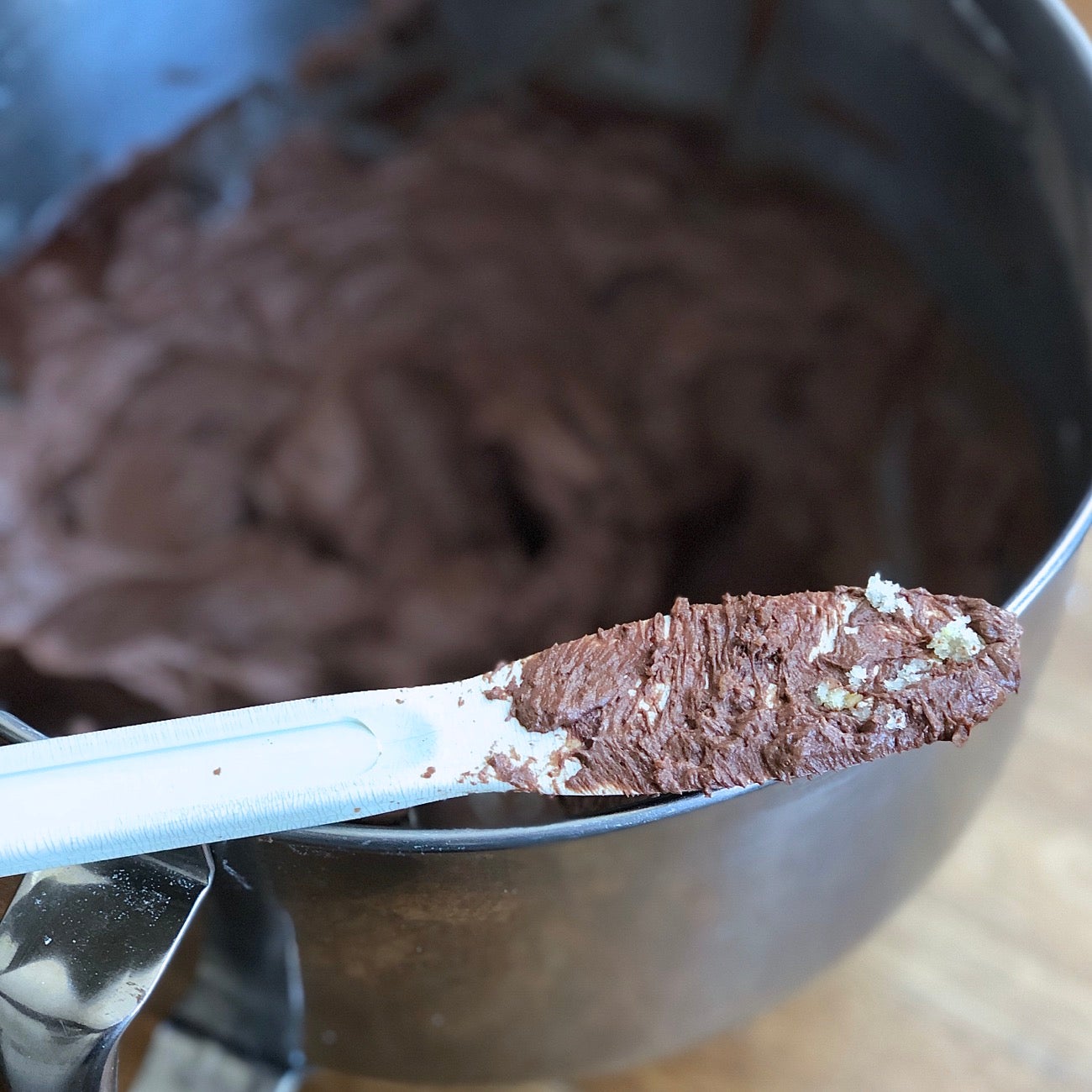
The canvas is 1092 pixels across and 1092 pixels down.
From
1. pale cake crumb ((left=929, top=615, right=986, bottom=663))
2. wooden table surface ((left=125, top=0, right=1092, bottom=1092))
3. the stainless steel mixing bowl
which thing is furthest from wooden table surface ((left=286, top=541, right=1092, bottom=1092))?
pale cake crumb ((left=929, top=615, right=986, bottom=663))

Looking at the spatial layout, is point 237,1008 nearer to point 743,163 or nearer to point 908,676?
point 908,676

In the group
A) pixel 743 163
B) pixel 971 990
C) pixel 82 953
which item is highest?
pixel 743 163

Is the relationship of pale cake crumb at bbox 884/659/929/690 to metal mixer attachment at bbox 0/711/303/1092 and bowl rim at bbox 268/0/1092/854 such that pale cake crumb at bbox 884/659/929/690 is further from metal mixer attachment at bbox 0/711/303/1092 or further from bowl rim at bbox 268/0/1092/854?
metal mixer attachment at bbox 0/711/303/1092

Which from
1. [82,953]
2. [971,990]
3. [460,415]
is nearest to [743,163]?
[460,415]

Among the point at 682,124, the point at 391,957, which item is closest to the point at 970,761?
the point at 391,957

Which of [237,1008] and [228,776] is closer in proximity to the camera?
[228,776]

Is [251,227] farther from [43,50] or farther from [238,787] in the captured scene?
[238,787]
